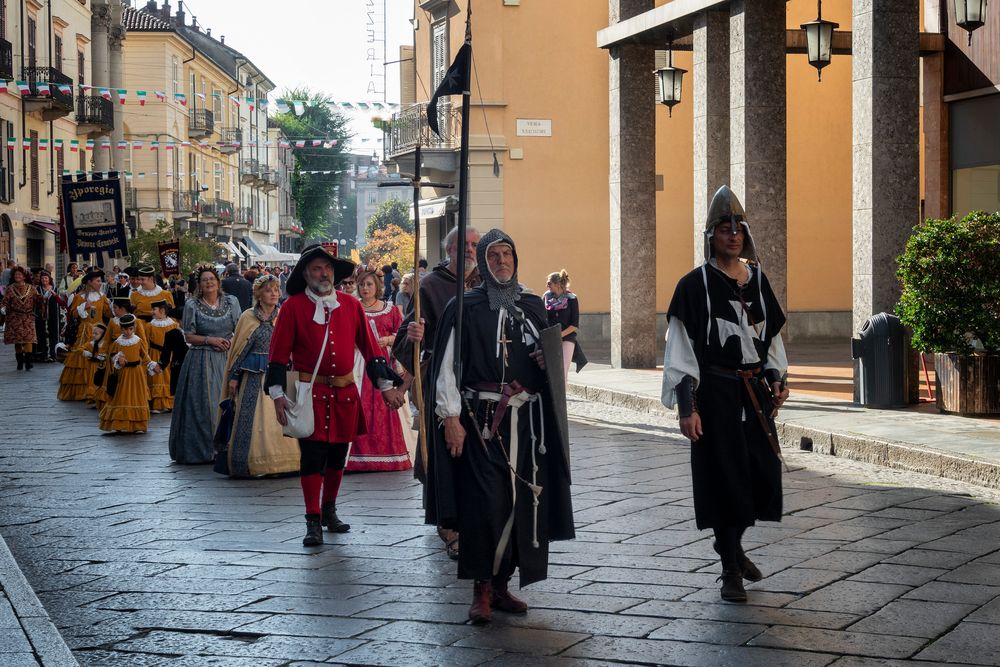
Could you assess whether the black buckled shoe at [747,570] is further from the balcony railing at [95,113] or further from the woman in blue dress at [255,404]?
the balcony railing at [95,113]

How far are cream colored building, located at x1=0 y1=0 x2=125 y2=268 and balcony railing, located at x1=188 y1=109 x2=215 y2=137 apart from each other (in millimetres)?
17777

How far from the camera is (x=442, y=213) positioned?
93.2 ft

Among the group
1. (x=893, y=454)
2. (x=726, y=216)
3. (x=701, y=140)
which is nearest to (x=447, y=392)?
(x=726, y=216)

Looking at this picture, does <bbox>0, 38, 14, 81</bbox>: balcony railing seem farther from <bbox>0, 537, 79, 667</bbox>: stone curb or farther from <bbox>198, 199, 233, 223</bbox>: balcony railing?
<bbox>0, 537, 79, 667</bbox>: stone curb

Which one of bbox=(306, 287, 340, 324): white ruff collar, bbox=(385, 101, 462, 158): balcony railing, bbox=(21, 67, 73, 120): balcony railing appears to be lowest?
bbox=(306, 287, 340, 324): white ruff collar

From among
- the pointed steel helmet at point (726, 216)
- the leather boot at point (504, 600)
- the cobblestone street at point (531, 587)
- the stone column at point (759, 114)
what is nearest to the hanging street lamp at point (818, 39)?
the stone column at point (759, 114)

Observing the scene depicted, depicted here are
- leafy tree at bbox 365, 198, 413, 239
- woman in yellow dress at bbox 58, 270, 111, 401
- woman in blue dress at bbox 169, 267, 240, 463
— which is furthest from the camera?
leafy tree at bbox 365, 198, 413, 239

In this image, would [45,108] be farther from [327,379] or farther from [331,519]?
[331,519]

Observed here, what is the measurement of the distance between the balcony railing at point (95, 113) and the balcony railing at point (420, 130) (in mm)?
15432

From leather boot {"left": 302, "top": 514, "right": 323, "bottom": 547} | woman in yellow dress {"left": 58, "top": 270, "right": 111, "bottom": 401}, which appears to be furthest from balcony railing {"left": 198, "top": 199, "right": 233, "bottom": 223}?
leather boot {"left": 302, "top": 514, "right": 323, "bottom": 547}

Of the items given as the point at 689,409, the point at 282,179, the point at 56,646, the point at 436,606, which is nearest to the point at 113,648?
the point at 56,646

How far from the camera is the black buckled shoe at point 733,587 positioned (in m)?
5.81

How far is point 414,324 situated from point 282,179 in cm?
9021

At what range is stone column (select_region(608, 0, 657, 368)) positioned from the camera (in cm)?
1875
